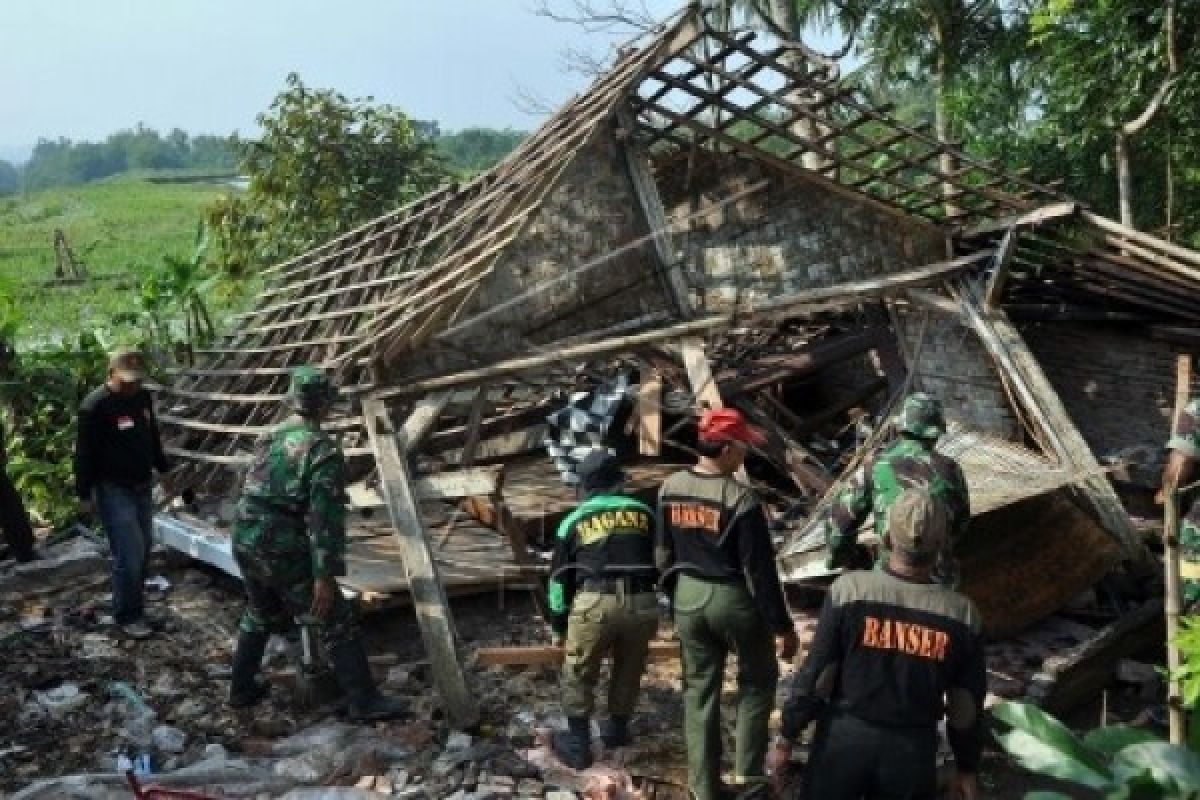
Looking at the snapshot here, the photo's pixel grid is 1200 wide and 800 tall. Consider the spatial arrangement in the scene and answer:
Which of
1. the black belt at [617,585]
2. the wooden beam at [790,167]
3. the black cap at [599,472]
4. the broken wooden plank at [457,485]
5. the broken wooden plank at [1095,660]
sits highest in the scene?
the wooden beam at [790,167]

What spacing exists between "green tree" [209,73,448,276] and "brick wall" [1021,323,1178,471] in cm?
857

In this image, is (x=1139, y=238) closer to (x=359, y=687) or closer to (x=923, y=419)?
(x=923, y=419)

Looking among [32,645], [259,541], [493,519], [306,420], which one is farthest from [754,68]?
[32,645]

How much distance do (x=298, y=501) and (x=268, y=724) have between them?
3.83 ft

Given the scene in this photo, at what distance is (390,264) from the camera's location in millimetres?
9367

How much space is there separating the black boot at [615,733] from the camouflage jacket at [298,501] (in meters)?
1.51

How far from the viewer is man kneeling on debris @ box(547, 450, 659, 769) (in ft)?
17.1

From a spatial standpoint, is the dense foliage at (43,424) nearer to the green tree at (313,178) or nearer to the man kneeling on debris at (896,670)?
the green tree at (313,178)

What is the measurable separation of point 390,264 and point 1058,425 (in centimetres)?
524

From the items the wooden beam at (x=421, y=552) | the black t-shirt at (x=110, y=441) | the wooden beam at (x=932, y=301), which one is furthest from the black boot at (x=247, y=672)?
the wooden beam at (x=932, y=301)

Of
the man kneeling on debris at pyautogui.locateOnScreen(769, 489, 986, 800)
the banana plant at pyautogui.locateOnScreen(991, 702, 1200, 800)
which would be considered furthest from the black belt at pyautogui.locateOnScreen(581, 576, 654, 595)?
the banana plant at pyautogui.locateOnScreen(991, 702, 1200, 800)

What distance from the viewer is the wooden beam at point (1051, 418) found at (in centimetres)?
677

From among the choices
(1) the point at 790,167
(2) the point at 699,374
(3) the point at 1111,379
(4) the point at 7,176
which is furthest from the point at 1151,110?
(4) the point at 7,176

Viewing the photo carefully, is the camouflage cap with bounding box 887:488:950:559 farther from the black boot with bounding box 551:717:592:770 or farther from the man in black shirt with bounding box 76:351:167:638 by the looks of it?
the man in black shirt with bounding box 76:351:167:638
